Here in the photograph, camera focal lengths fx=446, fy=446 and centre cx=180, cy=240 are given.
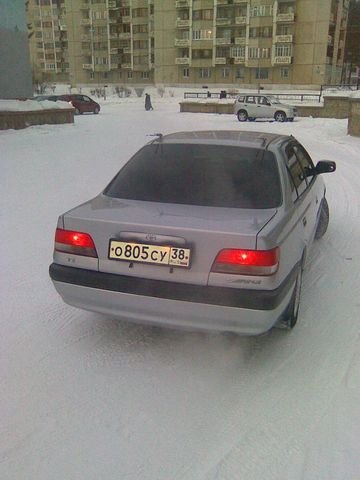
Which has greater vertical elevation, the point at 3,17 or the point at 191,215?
the point at 3,17

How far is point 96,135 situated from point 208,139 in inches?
520

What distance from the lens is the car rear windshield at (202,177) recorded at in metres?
3.15

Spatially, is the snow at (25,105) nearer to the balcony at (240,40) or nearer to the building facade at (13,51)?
the building facade at (13,51)

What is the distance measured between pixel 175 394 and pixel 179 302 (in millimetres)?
558

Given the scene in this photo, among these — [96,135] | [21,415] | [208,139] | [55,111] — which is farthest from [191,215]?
[55,111]

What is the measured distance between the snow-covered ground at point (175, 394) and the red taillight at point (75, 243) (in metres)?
0.72

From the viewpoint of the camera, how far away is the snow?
633 inches

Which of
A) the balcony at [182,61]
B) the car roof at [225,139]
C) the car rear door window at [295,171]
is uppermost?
the balcony at [182,61]

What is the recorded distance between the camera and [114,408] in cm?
258

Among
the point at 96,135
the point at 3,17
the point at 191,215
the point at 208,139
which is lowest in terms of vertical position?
the point at 96,135

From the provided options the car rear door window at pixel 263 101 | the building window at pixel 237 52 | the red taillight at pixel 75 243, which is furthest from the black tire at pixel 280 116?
the building window at pixel 237 52

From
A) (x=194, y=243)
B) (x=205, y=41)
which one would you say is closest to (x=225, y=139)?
(x=194, y=243)

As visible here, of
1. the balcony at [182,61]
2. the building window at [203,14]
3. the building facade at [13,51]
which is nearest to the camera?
the building facade at [13,51]

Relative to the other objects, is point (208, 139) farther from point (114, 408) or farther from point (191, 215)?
point (114, 408)
